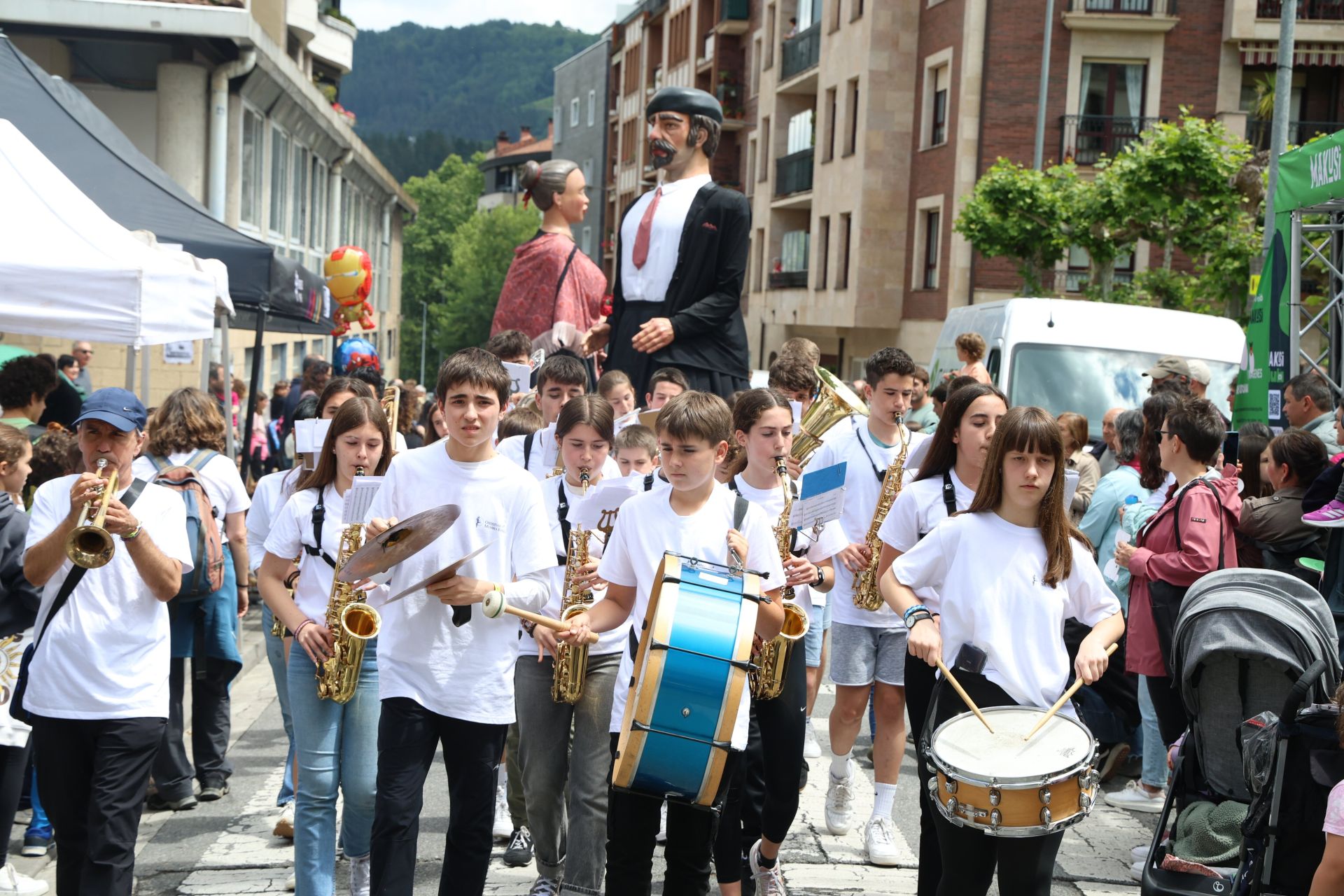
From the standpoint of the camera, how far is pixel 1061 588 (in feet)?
15.3

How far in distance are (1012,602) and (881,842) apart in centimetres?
222

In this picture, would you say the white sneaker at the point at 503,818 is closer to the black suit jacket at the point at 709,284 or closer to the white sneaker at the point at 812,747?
the white sneaker at the point at 812,747

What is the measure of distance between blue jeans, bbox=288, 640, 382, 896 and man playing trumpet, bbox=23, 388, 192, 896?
532mm

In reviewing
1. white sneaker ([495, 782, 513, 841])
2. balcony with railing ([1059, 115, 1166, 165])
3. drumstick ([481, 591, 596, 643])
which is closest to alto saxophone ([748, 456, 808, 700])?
drumstick ([481, 591, 596, 643])

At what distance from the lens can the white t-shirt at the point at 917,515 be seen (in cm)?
562

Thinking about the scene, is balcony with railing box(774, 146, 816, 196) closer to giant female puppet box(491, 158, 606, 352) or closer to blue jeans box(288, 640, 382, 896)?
giant female puppet box(491, 158, 606, 352)

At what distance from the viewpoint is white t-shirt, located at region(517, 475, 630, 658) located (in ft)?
18.5

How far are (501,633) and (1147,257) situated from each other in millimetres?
26317

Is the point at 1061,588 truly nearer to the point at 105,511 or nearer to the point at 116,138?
the point at 105,511

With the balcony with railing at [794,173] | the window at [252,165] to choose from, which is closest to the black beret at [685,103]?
the window at [252,165]

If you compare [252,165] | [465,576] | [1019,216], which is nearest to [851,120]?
[1019,216]

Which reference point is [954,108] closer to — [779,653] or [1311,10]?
[1311,10]

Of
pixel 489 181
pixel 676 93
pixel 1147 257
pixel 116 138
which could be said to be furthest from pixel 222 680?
pixel 489 181

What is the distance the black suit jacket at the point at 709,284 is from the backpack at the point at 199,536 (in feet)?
7.64
